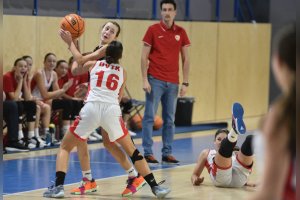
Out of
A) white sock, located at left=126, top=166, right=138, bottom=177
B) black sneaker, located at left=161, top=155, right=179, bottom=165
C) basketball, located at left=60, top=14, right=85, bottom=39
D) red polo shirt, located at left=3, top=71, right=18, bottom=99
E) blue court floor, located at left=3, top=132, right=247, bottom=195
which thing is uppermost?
basketball, located at left=60, top=14, right=85, bottom=39

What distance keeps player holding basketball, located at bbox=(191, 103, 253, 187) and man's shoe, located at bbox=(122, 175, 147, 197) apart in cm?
86

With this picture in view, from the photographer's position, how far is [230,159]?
837 cm

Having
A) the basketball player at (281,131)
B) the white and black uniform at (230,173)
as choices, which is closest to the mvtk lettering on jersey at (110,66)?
the white and black uniform at (230,173)

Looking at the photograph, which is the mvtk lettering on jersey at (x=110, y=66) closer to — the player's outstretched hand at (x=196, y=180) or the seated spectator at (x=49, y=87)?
the player's outstretched hand at (x=196, y=180)

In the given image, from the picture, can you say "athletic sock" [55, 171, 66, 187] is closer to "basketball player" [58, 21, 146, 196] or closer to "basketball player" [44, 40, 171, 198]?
"basketball player" [44, 40, 171, 198]

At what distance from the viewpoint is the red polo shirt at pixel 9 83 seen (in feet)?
39.4

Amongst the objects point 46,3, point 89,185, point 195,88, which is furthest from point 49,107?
point 195,88

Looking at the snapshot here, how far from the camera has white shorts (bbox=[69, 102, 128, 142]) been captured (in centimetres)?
770

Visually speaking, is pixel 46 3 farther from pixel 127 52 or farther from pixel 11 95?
pixel 11 95

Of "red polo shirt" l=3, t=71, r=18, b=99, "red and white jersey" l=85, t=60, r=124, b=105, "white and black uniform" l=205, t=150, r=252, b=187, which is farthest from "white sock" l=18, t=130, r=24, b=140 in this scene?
"red and white jersey" l=85, t=60, r=124, b=105

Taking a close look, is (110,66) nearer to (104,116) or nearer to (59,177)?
(104,116)

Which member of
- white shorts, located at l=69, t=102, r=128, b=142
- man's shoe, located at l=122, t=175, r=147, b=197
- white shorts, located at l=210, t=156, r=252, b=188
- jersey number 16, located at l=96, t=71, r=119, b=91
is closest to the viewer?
white shorts, located at l=69, t=102, r=128, b=142

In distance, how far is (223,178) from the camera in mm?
8555

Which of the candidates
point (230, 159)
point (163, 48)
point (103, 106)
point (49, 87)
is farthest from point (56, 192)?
point (49, 87)
